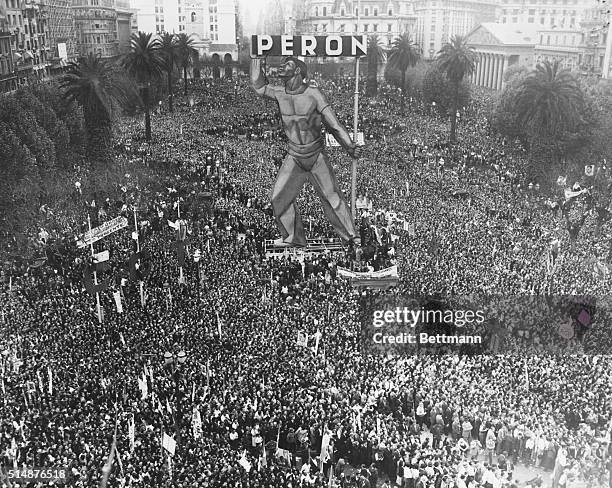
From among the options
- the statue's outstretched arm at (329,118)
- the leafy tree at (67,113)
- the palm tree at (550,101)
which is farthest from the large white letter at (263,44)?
the palm tree at (550,101)

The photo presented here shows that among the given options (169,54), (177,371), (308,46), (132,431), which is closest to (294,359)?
(177,371)

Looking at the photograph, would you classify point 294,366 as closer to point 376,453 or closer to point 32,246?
point 376,453

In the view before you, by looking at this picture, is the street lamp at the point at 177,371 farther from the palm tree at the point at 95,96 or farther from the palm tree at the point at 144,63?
the palm tree at the point at 144,63

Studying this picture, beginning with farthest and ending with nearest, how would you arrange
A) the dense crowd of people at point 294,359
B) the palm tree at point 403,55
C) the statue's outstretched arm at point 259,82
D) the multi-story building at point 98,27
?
1. the multi-story building at point 98,27
2. the palm tree at point 403,55
3. the statue's outstretched arm at point 259,82
4. the dense crowd of people at point 294,359

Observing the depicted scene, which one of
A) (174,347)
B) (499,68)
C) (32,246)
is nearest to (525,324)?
(174,347)

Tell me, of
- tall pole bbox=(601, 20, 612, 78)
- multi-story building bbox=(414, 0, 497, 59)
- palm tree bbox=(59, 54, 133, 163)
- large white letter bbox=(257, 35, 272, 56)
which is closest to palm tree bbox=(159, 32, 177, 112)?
palm tree bbox=(59, 54, 133, 163)

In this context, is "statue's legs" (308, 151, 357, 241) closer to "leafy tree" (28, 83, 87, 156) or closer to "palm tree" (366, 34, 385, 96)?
"leafy tree" (28, 83, 87, 156)
